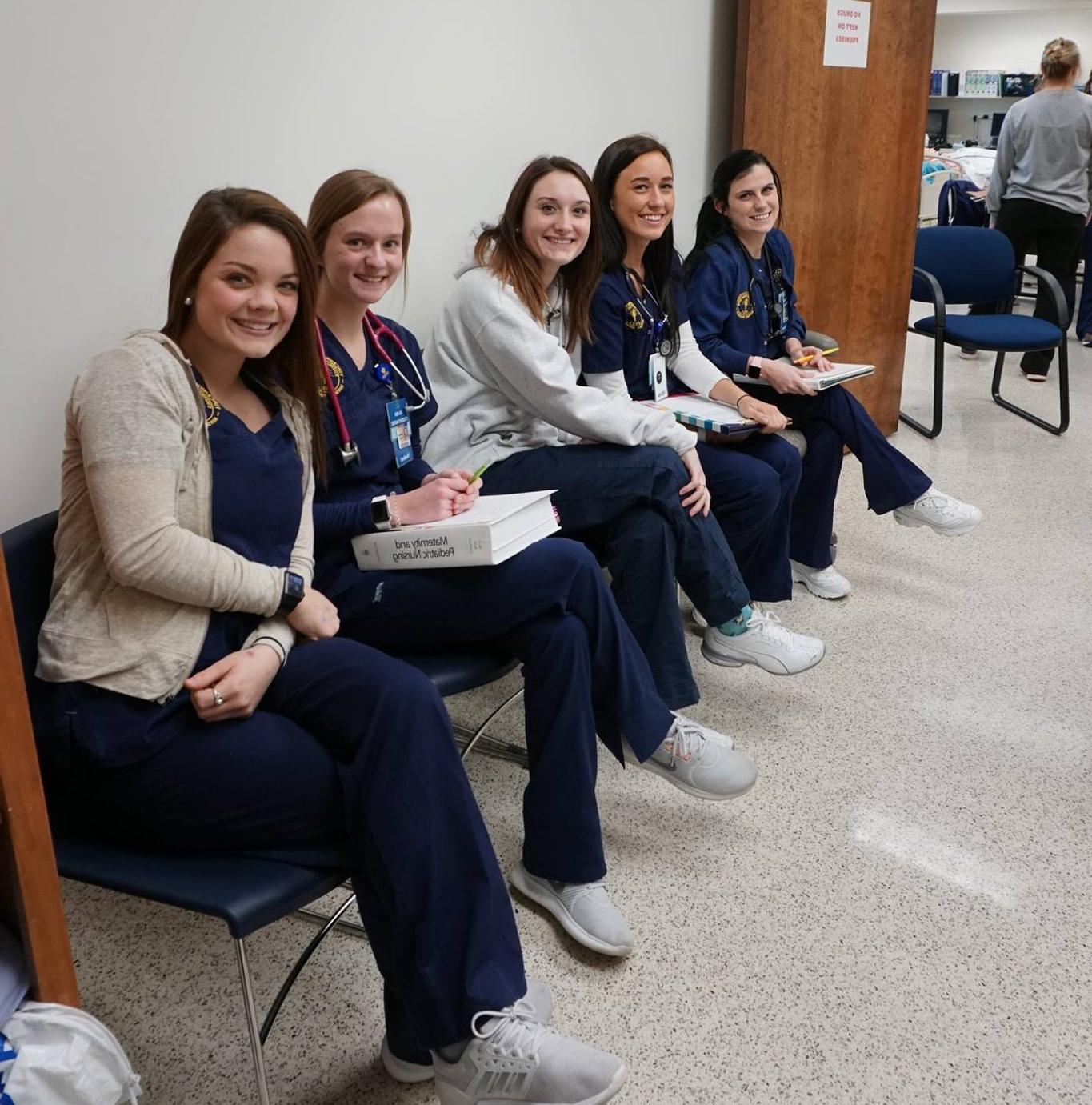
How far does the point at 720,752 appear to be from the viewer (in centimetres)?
209

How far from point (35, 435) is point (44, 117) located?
503 millimetres

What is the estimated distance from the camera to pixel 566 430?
2312mm

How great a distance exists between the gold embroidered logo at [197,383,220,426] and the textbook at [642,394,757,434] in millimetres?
1246

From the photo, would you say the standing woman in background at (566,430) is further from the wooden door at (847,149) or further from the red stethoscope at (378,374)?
the wooden door at (847,149)

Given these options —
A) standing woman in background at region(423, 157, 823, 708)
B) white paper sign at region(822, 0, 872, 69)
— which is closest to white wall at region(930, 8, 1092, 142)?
white paper sign at region(822, 0, 872, 69)

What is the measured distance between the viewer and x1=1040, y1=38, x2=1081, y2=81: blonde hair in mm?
5289

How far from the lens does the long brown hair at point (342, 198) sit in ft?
6.21

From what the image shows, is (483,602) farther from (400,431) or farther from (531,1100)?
(531,1100)

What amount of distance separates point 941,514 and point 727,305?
0.84 meters

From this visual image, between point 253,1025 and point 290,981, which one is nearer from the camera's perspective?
point 253,1025

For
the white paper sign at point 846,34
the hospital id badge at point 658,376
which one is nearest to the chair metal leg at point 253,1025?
the hospital id badge at point 658,376

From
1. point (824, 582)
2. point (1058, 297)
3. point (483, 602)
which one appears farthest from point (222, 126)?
point (1058, 297)

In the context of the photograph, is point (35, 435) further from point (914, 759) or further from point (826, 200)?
point (826, 200)

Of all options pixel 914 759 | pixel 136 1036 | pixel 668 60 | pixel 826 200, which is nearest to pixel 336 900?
pixel 136 1036
